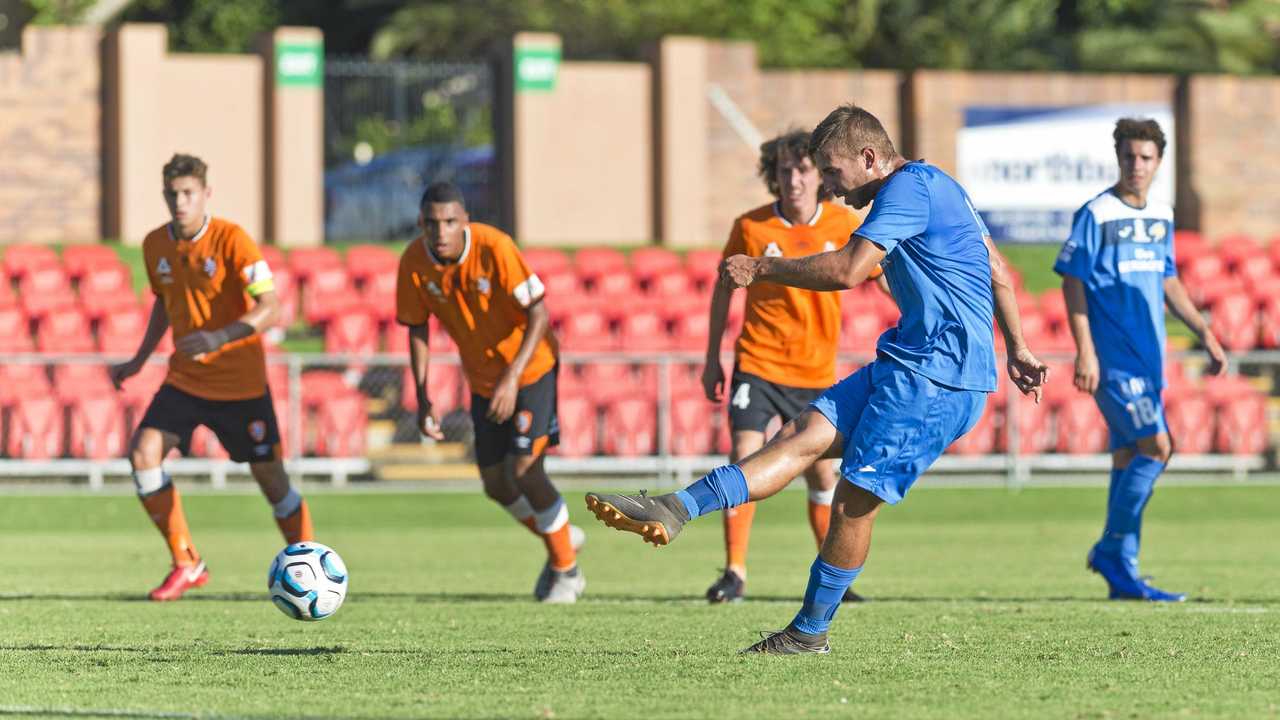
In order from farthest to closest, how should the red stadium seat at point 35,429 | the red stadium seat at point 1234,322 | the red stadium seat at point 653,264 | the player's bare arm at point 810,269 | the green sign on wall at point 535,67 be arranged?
the green sign on wall at point 535,67
the red stadium seat at point 653,264
the red stadium seat at point 1234,322
the red stadium seat at point 35,429
the player's bare arm at point 810,269

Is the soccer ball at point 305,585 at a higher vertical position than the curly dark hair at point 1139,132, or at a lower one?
lower

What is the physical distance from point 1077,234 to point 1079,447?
33.0ft

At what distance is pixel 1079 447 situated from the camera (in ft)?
66.1

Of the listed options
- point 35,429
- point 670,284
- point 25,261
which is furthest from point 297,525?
point 25,261

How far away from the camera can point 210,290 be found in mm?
10359

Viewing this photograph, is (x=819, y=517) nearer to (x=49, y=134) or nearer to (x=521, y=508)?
(x=521, y=508)

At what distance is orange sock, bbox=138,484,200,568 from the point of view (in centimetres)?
1055

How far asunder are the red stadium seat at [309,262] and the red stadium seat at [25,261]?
8.95 ft

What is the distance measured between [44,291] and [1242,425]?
41.8 ft

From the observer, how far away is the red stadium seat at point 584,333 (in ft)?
68.8

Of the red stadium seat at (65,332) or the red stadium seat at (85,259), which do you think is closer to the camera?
the red stadium seat at (65,332)

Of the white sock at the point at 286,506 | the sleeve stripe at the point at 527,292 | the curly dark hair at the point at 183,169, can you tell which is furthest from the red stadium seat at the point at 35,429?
the sleeve stripe at the point at 527,292

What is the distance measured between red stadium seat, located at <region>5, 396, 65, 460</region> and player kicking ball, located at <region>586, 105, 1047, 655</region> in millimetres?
12269

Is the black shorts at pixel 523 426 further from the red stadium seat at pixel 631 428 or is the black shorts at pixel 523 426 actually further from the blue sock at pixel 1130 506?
the red stadium seat at pixel 631 428
